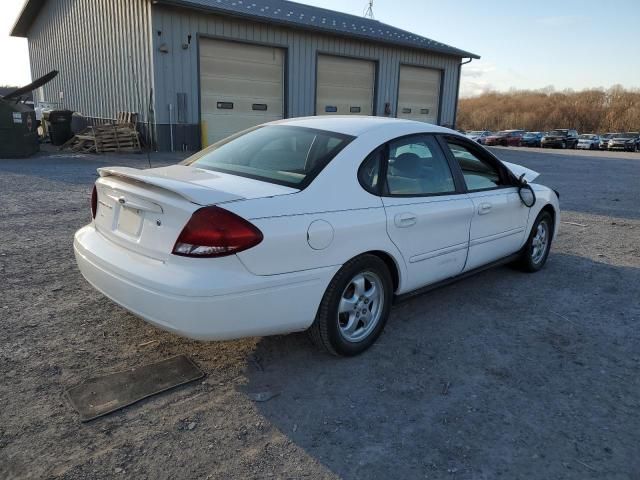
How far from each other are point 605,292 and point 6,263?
5.76 m

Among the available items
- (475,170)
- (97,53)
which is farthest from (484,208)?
(97,53)

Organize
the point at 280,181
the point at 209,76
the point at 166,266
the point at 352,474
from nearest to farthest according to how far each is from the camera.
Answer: the point at 352,474 < the point at 166,266 < the point at 280,181 < the point at 209,76

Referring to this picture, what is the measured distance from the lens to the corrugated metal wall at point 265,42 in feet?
Result: 52.7

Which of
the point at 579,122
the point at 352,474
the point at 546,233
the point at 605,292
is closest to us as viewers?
the point at 352,474

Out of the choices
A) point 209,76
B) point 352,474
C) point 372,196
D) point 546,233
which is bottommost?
point 352,474

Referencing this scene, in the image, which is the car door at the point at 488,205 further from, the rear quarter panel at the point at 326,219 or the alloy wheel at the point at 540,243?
the rear quarter panel at the point at 326,219

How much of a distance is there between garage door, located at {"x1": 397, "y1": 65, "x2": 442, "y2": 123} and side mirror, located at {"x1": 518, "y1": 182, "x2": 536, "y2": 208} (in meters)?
18.6

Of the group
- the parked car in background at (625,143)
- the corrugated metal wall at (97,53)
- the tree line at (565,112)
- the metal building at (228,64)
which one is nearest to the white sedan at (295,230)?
the metal building at (228,64)

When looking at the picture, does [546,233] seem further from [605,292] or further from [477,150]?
[477,150]

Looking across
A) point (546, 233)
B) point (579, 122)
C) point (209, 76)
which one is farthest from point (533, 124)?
point (546, 233)

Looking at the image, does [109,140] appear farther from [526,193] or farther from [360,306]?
[360,306]

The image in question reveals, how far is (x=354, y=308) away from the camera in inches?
133

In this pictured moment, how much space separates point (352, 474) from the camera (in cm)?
234

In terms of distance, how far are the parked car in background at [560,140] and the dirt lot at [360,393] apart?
40.0 m
